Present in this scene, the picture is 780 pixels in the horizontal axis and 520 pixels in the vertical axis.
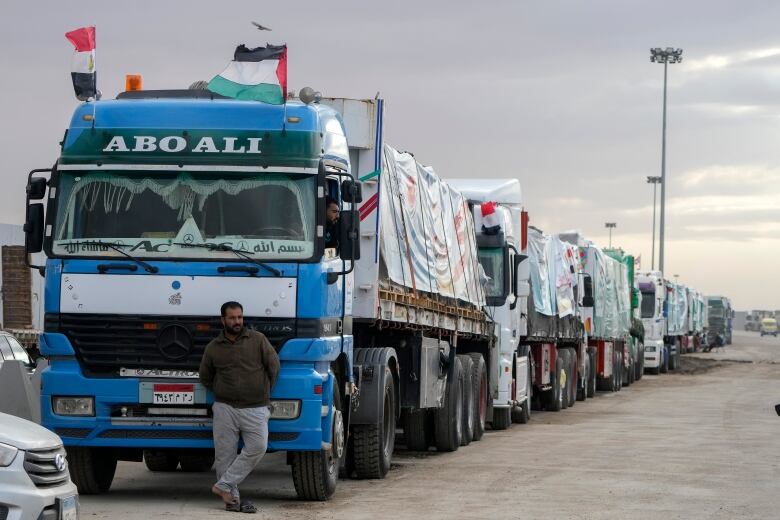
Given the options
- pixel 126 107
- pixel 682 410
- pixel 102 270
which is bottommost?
pixel 682 410

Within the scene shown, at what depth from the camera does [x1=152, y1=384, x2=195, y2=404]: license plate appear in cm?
1212

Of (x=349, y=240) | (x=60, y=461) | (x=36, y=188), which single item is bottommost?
(x=60, y=461)

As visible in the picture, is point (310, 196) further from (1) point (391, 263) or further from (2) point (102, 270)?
(1) point (391, 263)

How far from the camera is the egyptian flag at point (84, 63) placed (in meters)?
13.0

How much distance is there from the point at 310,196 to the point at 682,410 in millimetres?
19030

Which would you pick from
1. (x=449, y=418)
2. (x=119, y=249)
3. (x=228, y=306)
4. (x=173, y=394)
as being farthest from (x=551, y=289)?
(x=228, y=306)

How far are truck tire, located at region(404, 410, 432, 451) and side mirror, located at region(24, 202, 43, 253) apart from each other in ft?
26.2

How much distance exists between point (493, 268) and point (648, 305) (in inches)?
1252

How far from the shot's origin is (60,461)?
340 inches

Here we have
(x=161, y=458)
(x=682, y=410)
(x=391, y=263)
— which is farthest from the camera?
(x=682, y=410)

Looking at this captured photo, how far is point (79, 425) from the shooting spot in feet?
39.8

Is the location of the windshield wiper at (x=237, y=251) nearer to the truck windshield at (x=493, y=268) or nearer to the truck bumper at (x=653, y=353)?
the truck windshield at (x=493, y=268)

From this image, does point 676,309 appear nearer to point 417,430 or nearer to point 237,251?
point 417,430

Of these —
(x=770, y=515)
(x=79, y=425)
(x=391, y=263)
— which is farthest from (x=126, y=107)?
(x=770, y=515)
